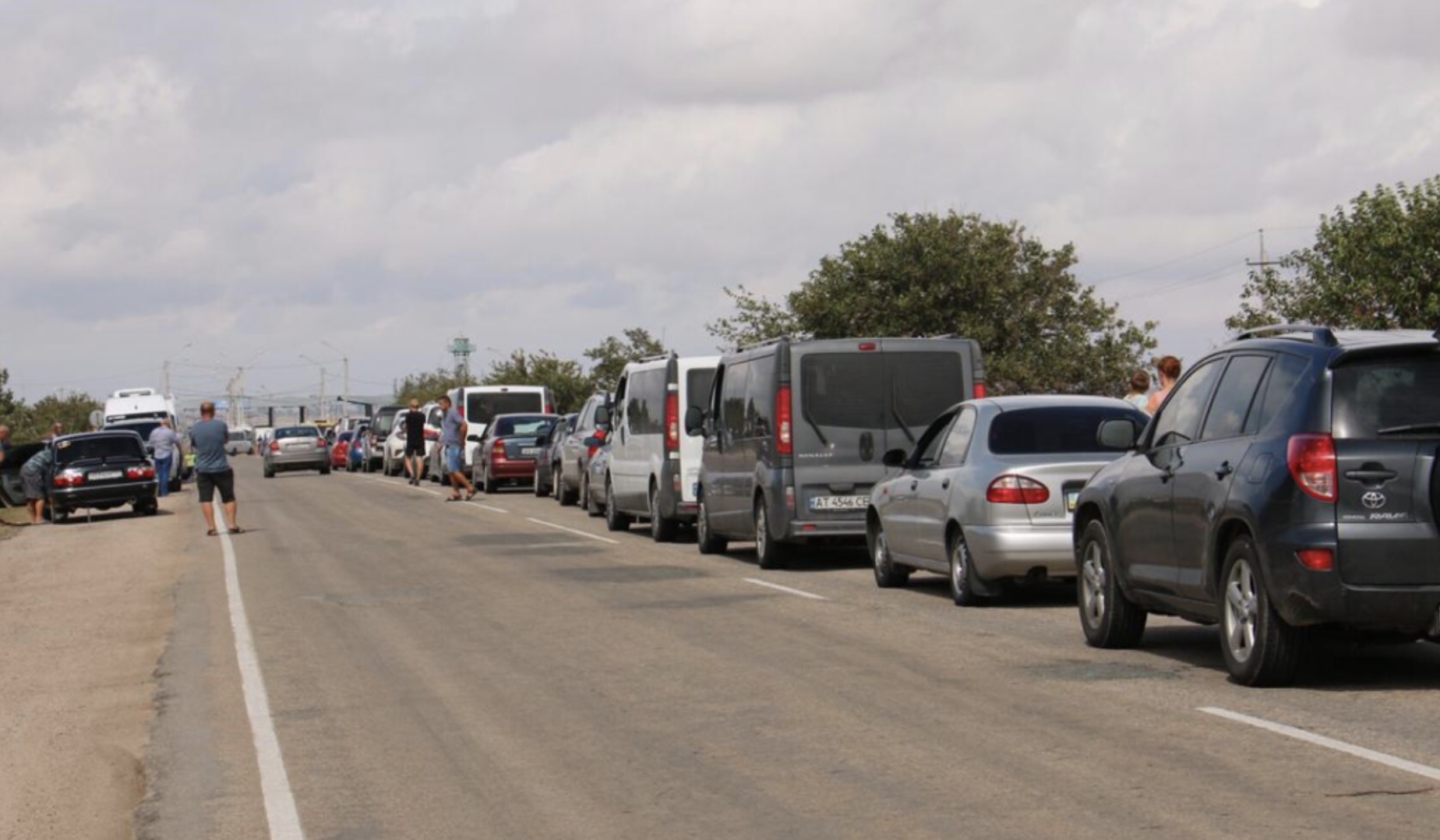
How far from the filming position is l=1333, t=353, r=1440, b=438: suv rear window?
9.54 meters

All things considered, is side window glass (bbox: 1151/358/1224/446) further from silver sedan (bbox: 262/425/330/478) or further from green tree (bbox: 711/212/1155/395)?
silver sedan (bbox: 262/425/330/478)

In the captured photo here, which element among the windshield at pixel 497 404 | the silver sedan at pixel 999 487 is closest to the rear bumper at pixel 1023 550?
the silver sedan at pixel 999 487

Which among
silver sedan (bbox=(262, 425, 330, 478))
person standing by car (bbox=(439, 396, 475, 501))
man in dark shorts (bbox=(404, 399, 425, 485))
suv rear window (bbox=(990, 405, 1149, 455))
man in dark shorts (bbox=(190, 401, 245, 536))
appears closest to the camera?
suv rear window (bbox=(990, 405, 1149, 455))

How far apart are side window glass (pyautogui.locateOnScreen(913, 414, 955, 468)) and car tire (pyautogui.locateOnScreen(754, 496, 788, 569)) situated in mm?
2867

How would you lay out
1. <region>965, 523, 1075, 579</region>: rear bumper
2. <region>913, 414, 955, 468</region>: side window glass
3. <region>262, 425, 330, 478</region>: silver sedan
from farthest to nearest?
<region>262, 425, 330, 478</region>: silver sedan
<region>913, 414, 955, 468</region>: side window glass
<region>965, 523, 1075, 579</region>: rear bumper

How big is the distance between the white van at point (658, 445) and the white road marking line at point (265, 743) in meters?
7.95

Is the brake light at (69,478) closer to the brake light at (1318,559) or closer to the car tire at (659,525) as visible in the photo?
the car tire at (659,525)

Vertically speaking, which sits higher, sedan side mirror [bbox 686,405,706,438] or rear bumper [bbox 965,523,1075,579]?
sedan side mirror [bbox 686,405,706,438]

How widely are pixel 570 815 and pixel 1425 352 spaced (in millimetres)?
4843

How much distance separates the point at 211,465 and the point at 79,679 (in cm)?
1509

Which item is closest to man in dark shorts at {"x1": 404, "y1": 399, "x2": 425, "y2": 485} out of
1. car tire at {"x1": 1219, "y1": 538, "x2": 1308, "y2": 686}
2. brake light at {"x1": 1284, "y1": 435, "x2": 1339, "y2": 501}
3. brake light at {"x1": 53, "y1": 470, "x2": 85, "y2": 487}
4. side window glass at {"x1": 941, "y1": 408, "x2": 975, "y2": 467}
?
brake light at {"x1": 53, "y1": 470, "x2": 85, "y2": 487}

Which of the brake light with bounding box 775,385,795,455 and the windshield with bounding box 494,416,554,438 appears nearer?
the brake light with bounding box 775,385,795,455

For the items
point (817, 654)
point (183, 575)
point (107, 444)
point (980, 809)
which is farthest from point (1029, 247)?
point (980, 809)

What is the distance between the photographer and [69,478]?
33781 millimetres
